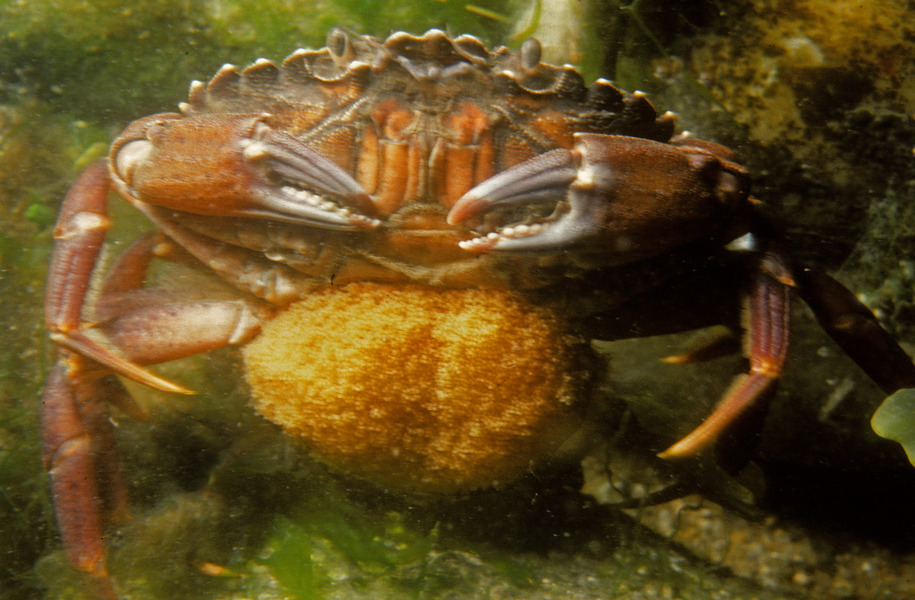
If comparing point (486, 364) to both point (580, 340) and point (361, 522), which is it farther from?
point (361, 522)

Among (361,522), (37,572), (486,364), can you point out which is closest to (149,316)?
(37,572)

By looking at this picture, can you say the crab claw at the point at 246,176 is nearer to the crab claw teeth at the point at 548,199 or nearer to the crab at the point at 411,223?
the crab at the point at 411,223

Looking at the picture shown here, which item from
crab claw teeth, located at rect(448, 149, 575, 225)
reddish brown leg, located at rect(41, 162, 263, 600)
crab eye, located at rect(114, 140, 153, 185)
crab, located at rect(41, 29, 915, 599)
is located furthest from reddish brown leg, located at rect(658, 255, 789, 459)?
crab eye, located at rect(114, 140, 153, 185)

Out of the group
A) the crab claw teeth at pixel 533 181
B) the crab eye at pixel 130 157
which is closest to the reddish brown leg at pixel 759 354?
the crab claw teeth at pixel 533 181

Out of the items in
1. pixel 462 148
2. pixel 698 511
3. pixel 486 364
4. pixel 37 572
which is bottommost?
pixel 37 572

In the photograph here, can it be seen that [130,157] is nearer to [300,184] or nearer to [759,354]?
[300,184]

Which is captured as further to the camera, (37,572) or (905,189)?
(905,189)
